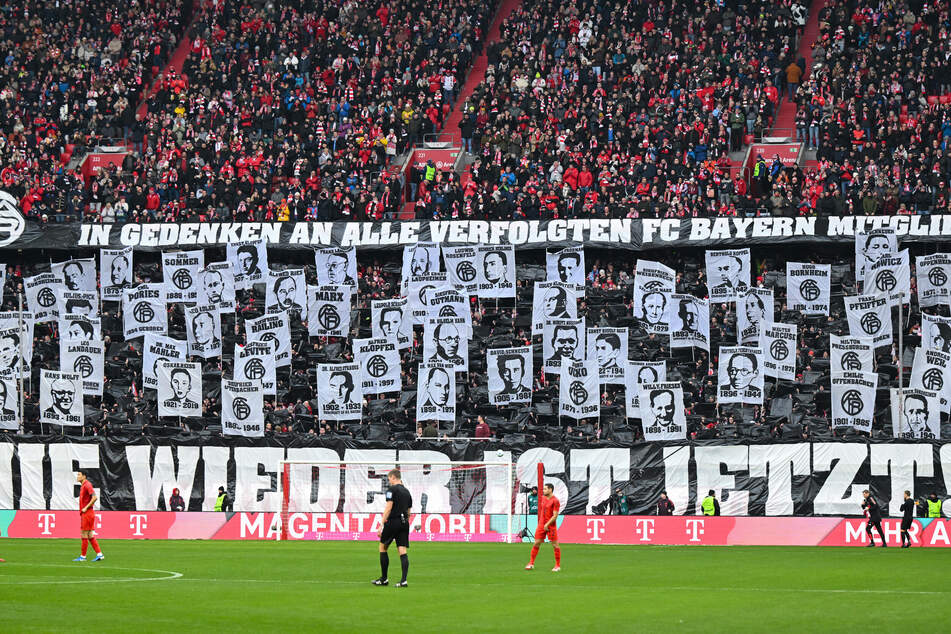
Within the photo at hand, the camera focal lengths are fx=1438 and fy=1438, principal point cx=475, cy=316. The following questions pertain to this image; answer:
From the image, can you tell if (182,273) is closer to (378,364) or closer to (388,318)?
(388,318)

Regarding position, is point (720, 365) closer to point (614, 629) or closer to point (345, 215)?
point (345, 215)

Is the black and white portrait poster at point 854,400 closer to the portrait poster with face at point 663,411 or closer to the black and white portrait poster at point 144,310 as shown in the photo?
the portrait poster with face at point 663,411

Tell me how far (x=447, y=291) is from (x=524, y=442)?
20.8 ft

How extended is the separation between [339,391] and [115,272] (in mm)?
11241

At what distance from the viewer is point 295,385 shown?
51719 millimetres

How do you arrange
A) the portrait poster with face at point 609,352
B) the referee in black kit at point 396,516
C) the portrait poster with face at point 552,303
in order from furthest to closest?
the portrait poster with face at point 552,303 < the portrait poster with face at point 609,352 < the referee in black kit at point 396,516

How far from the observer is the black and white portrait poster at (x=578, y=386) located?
46.8 metres

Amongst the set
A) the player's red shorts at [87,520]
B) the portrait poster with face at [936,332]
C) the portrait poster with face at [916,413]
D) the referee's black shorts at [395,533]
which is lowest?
the player's red shorts at [87,520]

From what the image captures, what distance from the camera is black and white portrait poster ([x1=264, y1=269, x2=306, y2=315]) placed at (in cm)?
5131

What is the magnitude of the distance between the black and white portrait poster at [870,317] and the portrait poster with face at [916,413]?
7.89ft

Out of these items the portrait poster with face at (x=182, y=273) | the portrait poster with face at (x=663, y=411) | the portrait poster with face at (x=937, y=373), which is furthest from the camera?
the portrait poster with face at (x=182, y=273)

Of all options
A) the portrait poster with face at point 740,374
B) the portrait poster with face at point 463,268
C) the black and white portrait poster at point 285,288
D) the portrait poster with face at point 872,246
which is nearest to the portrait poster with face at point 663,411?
the portrait poster with face at point 740,374

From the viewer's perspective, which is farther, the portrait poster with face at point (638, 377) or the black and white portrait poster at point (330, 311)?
the black and white portrait poster at point (330, 311)

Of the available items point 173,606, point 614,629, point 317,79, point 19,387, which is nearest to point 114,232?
point 19,387
